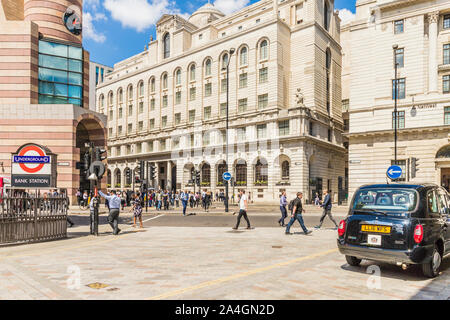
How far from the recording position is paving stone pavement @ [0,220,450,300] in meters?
5.75

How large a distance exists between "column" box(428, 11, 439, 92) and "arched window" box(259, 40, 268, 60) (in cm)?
1822

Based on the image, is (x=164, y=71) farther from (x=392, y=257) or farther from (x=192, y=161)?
(x=392, y=257)

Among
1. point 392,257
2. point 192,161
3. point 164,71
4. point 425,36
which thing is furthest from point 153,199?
point 392,257

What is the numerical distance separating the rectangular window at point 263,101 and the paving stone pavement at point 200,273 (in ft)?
115

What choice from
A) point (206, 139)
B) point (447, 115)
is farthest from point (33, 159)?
point (206, 139)

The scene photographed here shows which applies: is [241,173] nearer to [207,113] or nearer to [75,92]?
[207,113]

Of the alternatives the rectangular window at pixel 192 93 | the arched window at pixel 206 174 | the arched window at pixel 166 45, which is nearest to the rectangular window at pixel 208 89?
the rectangular window at pixel 192 93

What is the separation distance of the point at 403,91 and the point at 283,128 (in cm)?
1336

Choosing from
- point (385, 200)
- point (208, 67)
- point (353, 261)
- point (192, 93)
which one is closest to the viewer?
point (385, 200)

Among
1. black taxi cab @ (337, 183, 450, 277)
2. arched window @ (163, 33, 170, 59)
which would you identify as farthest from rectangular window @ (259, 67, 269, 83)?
black taxi cab @ (337, 183, 450, 277)

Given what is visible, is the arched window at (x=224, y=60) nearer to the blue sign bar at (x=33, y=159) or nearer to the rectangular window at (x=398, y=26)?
the rectangular window at (x=398, y=26)

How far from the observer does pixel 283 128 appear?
43.2 meters
